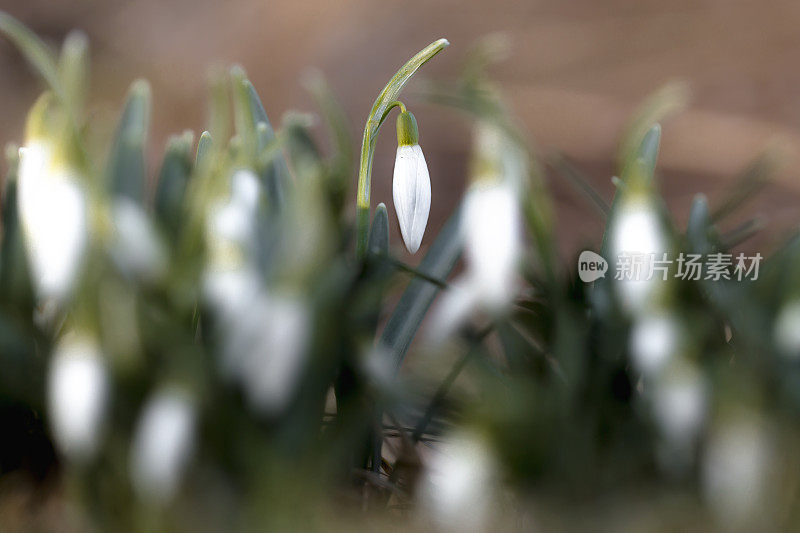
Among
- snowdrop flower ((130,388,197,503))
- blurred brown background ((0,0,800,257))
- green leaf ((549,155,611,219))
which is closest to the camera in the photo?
snowdrop flower ((130,388,197,503))

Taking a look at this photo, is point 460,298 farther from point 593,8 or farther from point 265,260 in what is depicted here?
point 593,8

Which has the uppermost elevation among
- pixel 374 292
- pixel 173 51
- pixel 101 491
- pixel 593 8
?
pixel 593 8

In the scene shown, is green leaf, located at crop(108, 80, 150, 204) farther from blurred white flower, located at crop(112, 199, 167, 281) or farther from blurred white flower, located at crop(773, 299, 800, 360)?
blurred white flower, located at crop(773, 299, 800, 360)

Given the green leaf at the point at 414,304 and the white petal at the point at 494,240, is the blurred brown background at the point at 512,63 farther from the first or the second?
the white petal at the point at 494,240

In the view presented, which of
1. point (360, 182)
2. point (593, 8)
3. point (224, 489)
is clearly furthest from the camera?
point (593, 8)

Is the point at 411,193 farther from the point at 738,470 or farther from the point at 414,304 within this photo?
the point at 738,470

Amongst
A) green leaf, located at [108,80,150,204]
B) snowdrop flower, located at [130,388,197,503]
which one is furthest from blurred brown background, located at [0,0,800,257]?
snowdrop flower, located at [130,388,197,503]

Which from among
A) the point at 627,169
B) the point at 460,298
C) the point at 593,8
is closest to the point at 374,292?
the point at 460,298

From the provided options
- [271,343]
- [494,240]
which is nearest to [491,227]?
[494,240]
